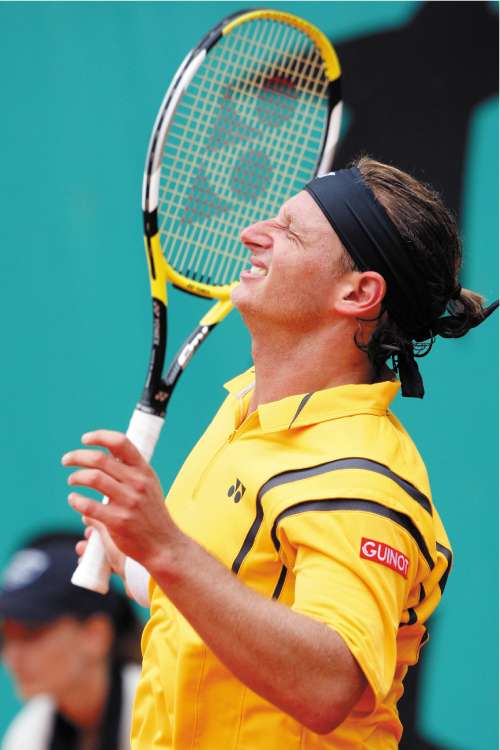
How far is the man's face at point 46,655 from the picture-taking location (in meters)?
1.79

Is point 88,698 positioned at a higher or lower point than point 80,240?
higher

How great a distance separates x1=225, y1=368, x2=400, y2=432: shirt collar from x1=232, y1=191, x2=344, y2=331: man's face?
0.53ft

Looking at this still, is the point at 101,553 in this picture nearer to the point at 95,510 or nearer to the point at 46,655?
the point at 46,655

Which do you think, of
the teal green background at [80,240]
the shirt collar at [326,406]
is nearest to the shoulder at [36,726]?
the shirt collar at [326,406]

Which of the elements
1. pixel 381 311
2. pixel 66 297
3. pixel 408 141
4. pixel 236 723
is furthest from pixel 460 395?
pixel 236 723

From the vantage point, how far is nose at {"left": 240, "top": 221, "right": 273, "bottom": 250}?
2.15 m

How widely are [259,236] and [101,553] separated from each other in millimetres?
690

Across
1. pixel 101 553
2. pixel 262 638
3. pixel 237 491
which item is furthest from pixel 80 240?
pixel 262 638

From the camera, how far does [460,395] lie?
3.56 meters

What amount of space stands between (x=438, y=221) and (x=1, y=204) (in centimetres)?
207

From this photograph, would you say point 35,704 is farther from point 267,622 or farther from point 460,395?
point 460,395

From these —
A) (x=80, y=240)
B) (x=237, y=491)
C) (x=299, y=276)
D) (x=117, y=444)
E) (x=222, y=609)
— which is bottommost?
(x=80, y=240)

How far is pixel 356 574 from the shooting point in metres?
1.66

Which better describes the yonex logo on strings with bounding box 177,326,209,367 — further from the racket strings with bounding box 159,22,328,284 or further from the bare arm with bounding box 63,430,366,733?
the bare arm with bounding box 63,430,366,733
